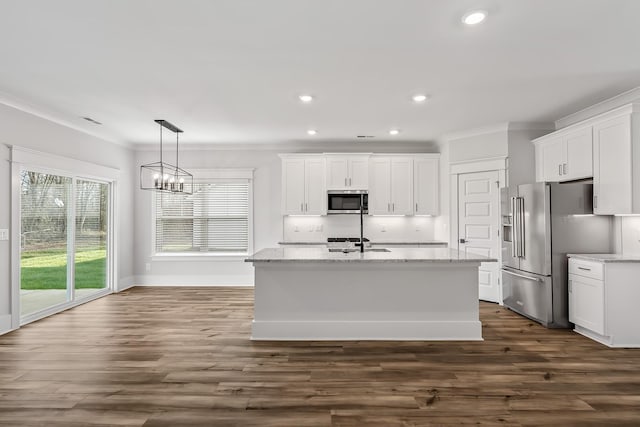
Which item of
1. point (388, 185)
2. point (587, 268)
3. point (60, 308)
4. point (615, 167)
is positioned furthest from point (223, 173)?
point (615, 167)

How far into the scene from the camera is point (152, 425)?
87.8 inches

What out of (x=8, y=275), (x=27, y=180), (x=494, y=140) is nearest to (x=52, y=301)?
(x=8, y=275)

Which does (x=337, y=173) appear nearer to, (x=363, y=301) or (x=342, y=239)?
(x=342, y=239)

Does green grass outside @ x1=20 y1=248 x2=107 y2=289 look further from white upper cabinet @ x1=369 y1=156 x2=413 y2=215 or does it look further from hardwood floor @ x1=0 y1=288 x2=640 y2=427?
white upper cabinet @ x1=369 y1=156 x2=413 y2=215

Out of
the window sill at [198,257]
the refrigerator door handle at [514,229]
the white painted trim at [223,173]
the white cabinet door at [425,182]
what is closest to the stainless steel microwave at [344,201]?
the white cabinet door at [425,182]

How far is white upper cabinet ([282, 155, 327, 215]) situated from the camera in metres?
6.41

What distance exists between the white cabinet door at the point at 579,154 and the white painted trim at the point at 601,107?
1.14 ft

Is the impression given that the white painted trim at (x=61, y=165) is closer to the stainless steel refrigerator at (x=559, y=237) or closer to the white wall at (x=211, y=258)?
the white wall at (x=211, y=258)

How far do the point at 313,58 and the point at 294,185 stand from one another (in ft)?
11.4

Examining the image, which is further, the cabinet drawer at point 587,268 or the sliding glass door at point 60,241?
the sliding glass door at point 60,241

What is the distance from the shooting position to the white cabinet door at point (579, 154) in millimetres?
4215

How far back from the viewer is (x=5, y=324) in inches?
161

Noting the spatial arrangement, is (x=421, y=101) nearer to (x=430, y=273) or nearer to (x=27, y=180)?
(x=430, y=273)

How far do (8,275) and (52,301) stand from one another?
92 centimetres
